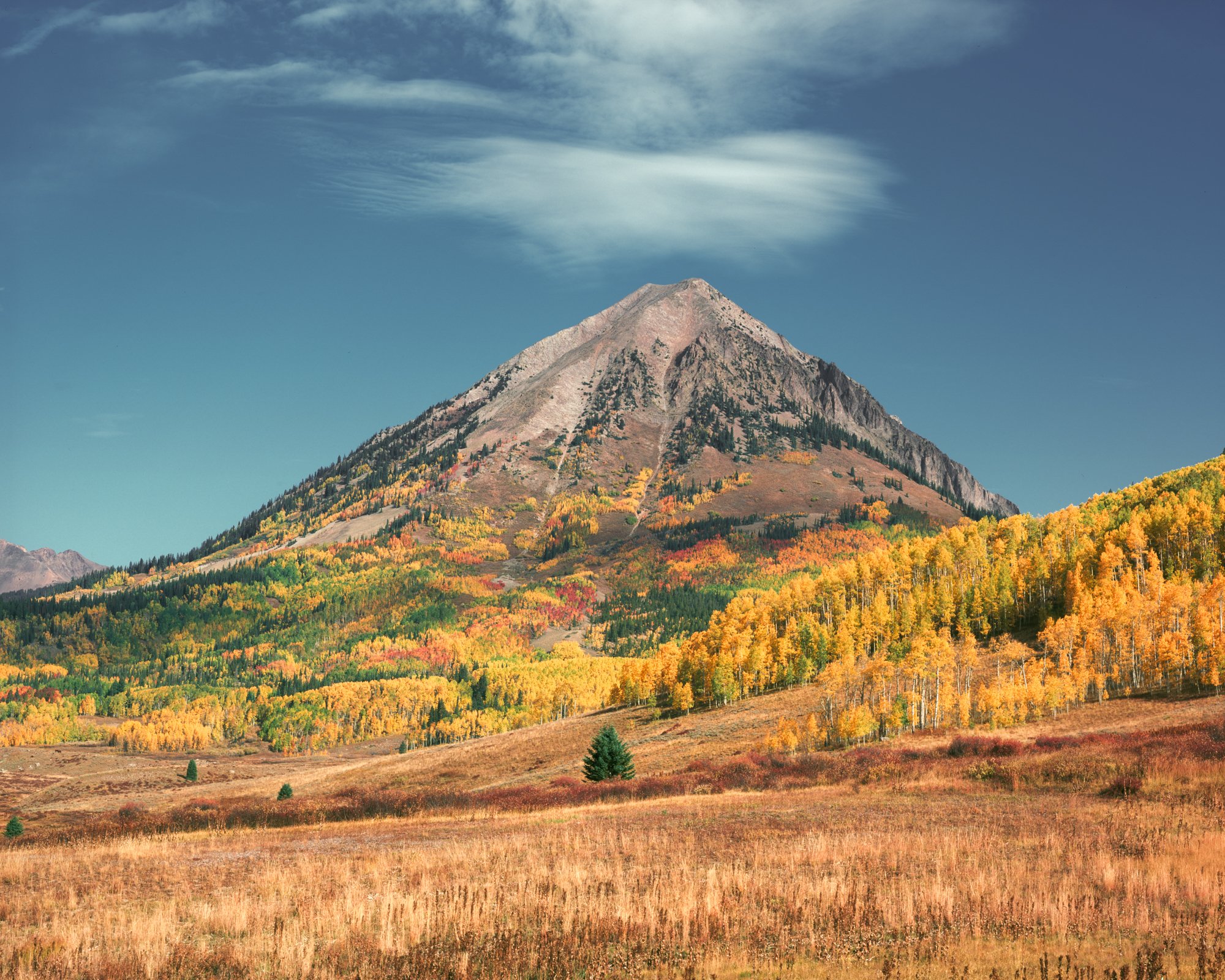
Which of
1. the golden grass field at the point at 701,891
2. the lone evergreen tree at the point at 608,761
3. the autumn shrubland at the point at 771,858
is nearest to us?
the golden grass field at the point at 701,891

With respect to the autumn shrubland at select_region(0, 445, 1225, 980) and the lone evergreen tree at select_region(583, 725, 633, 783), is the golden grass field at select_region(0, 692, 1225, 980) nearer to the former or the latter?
the autumn shrubland at select_region(0, 445, 1225, 980)

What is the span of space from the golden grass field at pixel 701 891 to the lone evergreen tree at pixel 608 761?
98.4 ft

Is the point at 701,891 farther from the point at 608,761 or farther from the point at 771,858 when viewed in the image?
the point at 608,761

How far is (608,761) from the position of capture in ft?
237

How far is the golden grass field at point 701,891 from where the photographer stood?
1355cm

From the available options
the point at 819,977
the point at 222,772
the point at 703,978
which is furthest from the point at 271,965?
the point at 222,772

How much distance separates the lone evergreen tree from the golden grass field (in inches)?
1181

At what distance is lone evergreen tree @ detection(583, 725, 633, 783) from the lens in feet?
235

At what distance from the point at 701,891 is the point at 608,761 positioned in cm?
5606

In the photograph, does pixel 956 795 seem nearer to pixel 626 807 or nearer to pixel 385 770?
pixel 626 807

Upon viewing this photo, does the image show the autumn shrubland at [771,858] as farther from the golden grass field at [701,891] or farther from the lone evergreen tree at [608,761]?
the lone evergreen tree at [608,761]

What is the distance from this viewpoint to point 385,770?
12206cm

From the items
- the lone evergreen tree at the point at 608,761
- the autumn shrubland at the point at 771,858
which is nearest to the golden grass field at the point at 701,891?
the autumn shrubland at the point at 771,858

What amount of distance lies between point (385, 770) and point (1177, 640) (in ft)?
328
